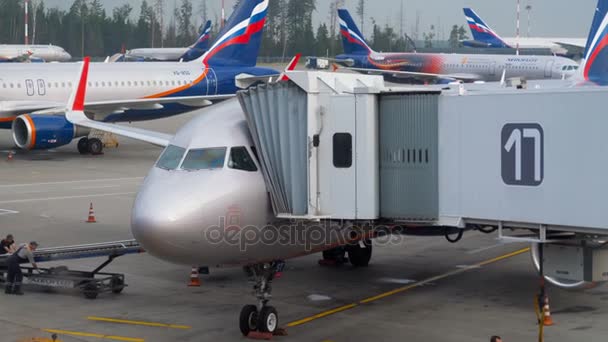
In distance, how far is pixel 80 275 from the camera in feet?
64.7

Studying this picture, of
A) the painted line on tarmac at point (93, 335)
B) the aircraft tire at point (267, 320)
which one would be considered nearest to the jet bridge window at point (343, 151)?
the aircraft tire at point (267, 320)

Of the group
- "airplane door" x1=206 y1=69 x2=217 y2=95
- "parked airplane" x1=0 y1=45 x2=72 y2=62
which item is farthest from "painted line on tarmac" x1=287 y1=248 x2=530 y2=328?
"parked airplane" x1=0 y1=45 x2=72 y2=62

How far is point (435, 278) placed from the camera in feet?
Result: 68.7

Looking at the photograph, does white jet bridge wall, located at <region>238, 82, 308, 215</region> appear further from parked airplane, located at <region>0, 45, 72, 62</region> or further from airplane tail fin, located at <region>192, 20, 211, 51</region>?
parked airplane, located at <region>0, 45, 72, 62</region>

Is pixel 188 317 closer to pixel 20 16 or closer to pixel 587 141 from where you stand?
pixel 587 141

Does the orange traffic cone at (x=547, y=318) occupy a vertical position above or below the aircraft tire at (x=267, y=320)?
below

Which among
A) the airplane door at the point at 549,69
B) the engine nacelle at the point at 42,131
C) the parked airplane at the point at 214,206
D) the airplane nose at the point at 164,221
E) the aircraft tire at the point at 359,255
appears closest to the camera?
the airplane nose at the point at 164,221

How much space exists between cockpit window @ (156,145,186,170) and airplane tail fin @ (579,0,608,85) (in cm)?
1838

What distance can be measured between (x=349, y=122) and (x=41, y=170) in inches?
1062

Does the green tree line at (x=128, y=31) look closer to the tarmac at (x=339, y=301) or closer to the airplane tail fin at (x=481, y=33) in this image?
the airplane tail fin at (x=481, y=33)

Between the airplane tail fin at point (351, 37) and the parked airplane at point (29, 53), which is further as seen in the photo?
the parked airplane at point (29, 53)

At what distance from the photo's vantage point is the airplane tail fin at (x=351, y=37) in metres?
102

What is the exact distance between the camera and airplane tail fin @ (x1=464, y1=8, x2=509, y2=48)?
12462 cm

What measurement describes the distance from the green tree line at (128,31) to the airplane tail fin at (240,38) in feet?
311
